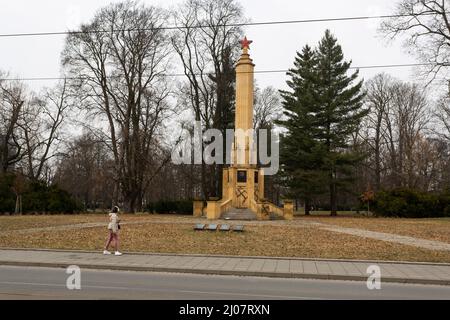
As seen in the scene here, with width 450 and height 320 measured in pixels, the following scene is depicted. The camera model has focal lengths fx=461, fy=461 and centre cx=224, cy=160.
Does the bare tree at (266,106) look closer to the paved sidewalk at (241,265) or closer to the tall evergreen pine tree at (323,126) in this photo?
the tall evergreen pine tree at (323,126)

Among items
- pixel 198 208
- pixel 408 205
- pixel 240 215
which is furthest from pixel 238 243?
pixel 408 205

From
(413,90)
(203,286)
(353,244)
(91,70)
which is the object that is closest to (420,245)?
(353,244)

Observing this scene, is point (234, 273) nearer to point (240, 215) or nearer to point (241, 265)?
point (241, 265)

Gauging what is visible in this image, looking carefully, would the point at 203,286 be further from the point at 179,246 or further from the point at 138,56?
the point at 138,56

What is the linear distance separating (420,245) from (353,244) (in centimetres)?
258

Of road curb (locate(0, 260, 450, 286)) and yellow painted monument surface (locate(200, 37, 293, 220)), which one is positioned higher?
yellow painted monument surface (locate(200, 37, 293, 220))

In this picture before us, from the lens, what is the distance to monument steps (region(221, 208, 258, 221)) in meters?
32.2

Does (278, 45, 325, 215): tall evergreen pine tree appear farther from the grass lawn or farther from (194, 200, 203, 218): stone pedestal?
the grass lawn

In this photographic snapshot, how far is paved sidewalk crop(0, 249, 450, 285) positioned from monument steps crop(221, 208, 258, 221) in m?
17.9

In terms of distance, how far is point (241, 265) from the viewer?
1260 cm

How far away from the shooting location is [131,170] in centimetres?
4331

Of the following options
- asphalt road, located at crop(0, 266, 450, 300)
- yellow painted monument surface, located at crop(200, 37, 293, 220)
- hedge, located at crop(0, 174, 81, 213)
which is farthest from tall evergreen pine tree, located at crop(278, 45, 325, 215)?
asphalt road, located at crop(0, 266, 450, 300)

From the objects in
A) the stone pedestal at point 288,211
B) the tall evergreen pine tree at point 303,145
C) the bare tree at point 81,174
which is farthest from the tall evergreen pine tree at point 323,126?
the bare tree at point 81,174

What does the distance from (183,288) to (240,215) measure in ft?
75.9
